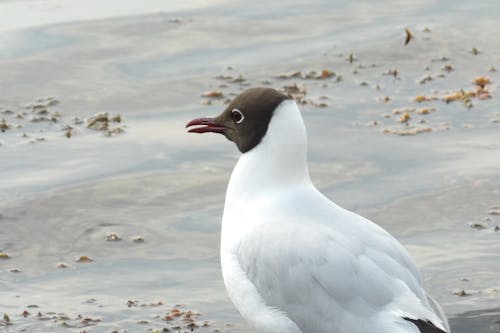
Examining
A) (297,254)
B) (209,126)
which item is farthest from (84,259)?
(297,254)

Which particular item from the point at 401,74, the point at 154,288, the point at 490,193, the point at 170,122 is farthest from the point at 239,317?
the point at 401,74

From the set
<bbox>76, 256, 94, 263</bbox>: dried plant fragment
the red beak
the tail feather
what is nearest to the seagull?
the tail feather

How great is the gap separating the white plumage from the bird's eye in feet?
0.69

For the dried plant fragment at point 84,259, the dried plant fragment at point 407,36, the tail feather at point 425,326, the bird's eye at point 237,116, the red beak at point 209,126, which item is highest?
the bird's eye at point 237,116

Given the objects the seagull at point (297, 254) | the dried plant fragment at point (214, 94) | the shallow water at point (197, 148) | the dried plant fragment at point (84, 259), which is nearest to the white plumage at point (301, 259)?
the seagull at point (297, 254)

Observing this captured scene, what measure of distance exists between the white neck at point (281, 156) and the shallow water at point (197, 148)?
1.08 meters

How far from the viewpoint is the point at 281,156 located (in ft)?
23.3

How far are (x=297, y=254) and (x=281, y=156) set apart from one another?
0.70 metres

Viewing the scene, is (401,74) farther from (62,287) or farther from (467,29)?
(62,287)

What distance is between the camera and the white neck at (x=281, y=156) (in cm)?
711

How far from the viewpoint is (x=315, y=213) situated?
684 centimetres

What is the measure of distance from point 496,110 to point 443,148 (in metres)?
0.96

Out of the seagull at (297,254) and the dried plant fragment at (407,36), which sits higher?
the dried plant fragment at (407,36)

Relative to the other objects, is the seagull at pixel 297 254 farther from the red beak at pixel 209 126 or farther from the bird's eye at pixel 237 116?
the red beak at pixel 209 126
